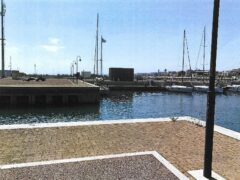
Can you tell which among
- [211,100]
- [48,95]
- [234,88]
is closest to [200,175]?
[211,100]

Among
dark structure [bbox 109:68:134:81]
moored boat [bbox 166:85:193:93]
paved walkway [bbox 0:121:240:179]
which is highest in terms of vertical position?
dark structure [bbox 109:68:134:81]

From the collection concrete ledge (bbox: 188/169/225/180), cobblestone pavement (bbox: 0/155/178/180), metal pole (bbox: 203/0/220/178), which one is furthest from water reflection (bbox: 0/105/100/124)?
Result: metal pole (bbox: 203/0/220/178)

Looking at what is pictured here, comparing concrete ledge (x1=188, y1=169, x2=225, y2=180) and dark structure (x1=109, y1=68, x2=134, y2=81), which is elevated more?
dark structure (x1=109, y1=68, x2=134, y2=81)

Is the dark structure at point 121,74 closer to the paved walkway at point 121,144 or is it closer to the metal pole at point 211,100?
the paved walkway at point 121,144

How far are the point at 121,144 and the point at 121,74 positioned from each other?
3061 inches

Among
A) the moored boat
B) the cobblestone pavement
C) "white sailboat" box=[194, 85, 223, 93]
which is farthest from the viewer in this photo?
"white sailboat" box=[194, 85, 223, 93]

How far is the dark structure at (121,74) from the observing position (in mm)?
86562

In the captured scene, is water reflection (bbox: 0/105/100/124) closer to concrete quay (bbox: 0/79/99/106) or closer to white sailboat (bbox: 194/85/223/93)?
concrete quay (bbox: 0/79/99/106)

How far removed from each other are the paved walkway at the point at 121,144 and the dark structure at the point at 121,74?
7384 centimetres

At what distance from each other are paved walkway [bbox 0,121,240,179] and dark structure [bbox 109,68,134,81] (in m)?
73.8

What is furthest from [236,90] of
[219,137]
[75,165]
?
[75,165]

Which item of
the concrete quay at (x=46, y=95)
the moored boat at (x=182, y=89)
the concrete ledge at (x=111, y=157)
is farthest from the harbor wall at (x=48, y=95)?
the concrete ledge at (x=111, y=157)

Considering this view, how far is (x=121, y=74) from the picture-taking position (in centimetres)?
8744

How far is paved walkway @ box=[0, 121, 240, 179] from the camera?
837 cm
